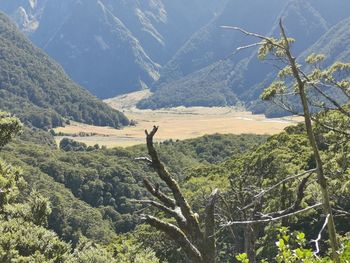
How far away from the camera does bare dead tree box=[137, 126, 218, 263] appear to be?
8.48 meters

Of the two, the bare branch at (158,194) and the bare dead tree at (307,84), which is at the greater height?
the bare dead tree at (307,84)

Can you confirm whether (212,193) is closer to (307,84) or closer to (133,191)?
(307,84)

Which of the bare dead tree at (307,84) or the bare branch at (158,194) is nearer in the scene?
the bare dead tree at (307,84)

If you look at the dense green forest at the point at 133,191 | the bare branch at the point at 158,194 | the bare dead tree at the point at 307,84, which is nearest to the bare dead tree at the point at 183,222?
the bare branch at the point at 158,194

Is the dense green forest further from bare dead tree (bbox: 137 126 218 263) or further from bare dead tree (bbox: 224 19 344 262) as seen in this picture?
bare dead tree (bbox: 224 19 344 262)

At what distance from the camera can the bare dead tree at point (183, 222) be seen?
8.48m

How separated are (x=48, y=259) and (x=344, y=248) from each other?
819 inches

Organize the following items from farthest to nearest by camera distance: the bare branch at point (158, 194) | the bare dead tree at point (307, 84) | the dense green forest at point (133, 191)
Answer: the dense green forest at point (133, 191) → the bare branch at point (158, 194) → the bare dead tree at point (307, 84)

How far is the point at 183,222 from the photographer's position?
8.81 m

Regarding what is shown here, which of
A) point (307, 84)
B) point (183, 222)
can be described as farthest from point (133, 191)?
point (183, 222)

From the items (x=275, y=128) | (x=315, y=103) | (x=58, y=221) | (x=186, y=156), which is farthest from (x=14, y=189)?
(x=275, y=128)

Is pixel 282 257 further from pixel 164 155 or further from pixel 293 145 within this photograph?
pixel 164 155

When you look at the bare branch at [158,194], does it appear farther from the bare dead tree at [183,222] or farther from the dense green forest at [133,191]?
the dense green forest at [133,191]

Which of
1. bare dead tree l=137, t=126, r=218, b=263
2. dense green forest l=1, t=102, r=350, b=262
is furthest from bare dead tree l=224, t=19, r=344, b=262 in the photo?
bare dead tree l=137, t=126, r=218, b=263
